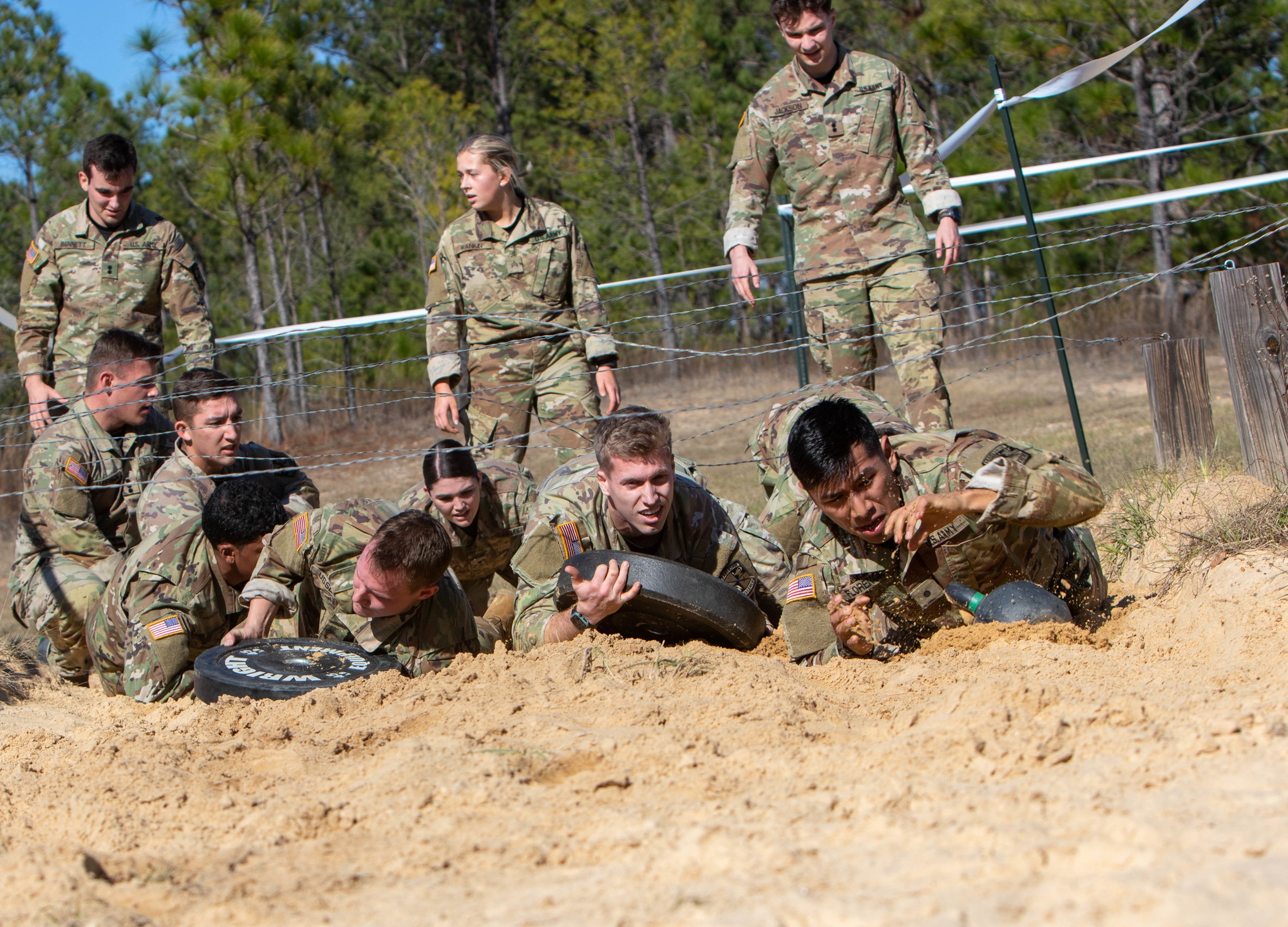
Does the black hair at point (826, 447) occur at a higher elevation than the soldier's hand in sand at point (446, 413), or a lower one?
lower

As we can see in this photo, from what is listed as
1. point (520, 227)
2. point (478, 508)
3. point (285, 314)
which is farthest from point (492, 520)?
point (285, 314)

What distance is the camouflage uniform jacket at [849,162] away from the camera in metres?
5.26

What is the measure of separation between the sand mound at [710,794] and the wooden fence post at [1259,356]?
3.57 ft

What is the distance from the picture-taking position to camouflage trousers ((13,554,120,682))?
5.16m

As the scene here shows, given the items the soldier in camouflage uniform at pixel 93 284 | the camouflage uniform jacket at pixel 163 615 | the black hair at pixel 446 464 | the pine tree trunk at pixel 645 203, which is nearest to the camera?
the camouflage uniform jacket at pixel 163 615

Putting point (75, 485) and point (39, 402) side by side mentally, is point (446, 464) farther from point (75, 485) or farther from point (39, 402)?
point (39, 402)

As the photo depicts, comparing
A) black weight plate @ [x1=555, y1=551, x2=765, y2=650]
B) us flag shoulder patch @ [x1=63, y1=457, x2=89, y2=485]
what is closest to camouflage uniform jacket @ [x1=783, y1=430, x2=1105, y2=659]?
black weight plate @ [x1=555, y1=551, x2=765, y2=650]

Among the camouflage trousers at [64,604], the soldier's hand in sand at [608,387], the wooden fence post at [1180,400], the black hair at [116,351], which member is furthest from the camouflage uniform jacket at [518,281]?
→ the wooden fence post at [1180,400]

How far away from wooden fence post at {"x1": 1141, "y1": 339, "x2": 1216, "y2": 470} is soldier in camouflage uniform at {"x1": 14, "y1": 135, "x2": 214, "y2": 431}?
15.1 feet

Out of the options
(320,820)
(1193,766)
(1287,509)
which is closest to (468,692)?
(320,820)

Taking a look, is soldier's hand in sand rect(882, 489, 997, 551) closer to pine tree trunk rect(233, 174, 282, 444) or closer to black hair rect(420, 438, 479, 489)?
black hair rect(420, 438, 479, 489)

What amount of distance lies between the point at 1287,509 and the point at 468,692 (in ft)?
9.11

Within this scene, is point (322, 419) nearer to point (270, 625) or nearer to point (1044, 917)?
point (270, 625)

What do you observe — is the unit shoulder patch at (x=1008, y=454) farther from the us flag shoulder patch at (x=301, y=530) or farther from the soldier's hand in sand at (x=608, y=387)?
the us flag shoulder patch at (x=301, y=530)
